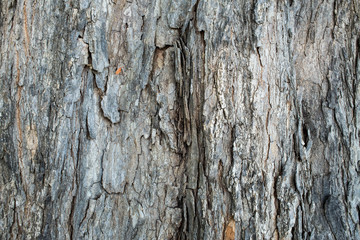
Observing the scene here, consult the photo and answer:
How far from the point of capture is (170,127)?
1.51 metres

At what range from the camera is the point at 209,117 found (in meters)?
1.39

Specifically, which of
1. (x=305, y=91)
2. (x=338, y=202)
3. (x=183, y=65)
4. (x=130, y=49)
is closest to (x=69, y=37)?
(x=130, y=49)

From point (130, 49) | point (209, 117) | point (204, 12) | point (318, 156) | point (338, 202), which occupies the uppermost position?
point (204, 12)

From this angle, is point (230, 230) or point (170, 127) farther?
point (170, 127)

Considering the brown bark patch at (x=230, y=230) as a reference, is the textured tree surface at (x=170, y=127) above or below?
above

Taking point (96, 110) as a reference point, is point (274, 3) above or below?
above

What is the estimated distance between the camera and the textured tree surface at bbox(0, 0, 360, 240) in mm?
1399

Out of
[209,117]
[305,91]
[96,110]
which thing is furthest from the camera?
[305,91]

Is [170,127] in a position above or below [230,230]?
above

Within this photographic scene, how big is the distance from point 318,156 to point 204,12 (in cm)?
98

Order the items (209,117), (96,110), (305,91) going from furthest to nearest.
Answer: (305,91), (96,110), (209,117)

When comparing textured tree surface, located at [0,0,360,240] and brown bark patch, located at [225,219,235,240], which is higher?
textured tree surface, located at [0,0,360,240]

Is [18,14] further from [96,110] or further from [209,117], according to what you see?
[209,117]

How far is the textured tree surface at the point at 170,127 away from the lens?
1.40m
